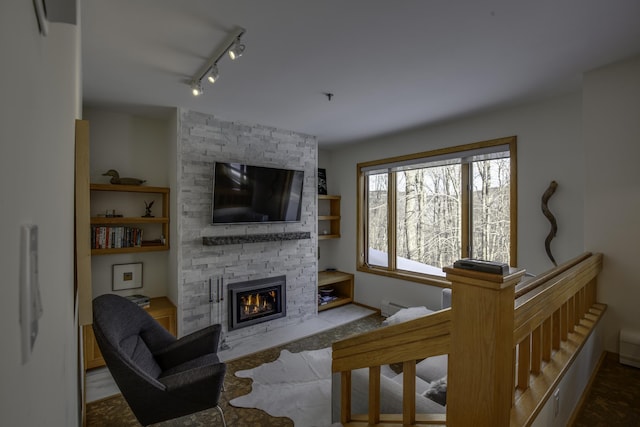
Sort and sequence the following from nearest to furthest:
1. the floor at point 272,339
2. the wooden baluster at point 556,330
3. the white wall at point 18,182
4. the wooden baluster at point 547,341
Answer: the white wall at point 18,182 → the wooden baluster at point 547,341 → the wooden baluster at point 556,330 → the floor at point 272,339

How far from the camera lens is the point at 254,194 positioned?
3.77 m

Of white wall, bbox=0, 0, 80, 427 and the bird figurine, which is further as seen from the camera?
the bird figurine

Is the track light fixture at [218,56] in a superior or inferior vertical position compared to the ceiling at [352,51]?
inferior

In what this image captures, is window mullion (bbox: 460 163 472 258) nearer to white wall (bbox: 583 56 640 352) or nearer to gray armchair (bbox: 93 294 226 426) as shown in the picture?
white wall (bbox: 583 56 640 352)

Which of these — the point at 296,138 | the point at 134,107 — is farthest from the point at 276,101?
the point at 134,107

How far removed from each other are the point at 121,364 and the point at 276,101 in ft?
8.10

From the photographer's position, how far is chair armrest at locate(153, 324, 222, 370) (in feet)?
8.05

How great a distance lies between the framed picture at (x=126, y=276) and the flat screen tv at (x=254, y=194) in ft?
3.41

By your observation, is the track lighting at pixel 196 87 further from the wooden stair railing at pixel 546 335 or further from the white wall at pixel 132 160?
the wooden stair railing at pixel 546 335

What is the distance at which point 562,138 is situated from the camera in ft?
9.82

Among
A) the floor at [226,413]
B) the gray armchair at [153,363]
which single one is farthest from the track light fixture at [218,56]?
the floor at [226,413]

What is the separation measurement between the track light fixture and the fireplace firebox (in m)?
2.21

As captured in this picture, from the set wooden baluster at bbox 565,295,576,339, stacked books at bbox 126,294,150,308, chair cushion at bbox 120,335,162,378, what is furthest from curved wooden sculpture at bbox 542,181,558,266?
stacked books at bbox 126,294,150,308

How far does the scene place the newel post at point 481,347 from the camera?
3.01 feet
